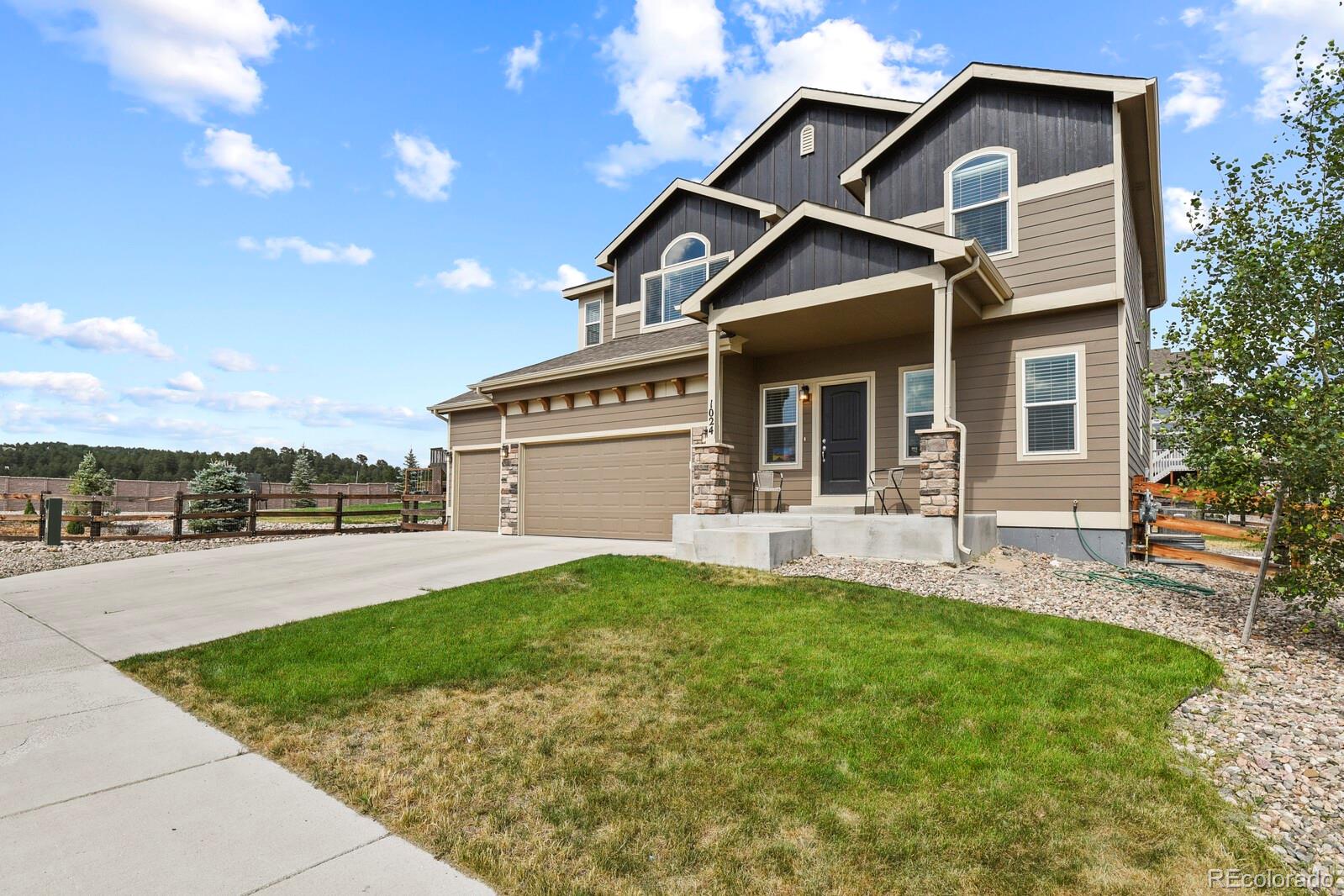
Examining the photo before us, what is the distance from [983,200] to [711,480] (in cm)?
598

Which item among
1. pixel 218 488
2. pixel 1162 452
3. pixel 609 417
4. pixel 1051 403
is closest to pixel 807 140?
pixel 609 417

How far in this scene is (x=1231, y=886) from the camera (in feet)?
7.63

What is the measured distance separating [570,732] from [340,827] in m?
1.20

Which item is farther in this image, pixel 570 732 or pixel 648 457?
pixel 648 457

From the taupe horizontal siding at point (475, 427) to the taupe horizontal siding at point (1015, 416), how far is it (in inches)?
396

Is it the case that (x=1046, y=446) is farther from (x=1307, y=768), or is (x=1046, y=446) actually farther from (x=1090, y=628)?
(x=1307, y=768)

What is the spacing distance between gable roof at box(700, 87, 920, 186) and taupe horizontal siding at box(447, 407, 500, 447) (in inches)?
283

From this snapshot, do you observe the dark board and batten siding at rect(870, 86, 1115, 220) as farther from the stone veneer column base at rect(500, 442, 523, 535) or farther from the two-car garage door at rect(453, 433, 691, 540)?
the stone veneer column base at rect(500, 442, 523, 535)

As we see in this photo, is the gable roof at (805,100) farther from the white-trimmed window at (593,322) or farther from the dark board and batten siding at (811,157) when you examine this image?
the white-trimmed window at (593,322)

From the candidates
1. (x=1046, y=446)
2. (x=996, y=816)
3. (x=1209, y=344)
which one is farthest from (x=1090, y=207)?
(x=996, y=816)

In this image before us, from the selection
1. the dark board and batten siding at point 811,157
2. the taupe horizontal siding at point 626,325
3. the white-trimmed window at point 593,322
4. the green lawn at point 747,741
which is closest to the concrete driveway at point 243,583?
the green lawn at point 747,741

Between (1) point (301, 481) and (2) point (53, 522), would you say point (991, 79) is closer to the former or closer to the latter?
(2) point (53, 522)

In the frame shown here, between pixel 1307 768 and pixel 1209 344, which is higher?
pixel 1209 344

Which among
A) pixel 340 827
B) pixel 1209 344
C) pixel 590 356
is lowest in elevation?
pixel 340 827
